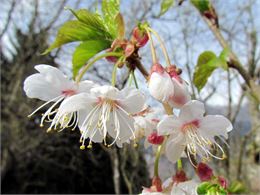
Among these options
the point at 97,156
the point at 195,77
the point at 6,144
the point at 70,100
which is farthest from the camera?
the point at 6,144

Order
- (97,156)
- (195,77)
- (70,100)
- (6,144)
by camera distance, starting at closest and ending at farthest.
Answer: (70,100)
(195,77)
(97,156)
(6,144)

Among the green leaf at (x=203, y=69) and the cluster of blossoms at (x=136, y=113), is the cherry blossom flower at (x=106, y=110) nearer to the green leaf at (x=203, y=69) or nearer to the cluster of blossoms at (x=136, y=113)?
the cluster of blossoms at (x=136, y=113)

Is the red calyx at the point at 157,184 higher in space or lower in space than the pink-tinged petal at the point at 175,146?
lower

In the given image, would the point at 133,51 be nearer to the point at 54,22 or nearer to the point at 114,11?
the point at 114,11

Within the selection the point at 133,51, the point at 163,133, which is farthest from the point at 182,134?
the point at 133,51

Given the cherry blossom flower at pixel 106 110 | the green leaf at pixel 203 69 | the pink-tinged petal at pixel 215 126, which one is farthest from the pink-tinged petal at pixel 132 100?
the green leaf at pixel 203 69

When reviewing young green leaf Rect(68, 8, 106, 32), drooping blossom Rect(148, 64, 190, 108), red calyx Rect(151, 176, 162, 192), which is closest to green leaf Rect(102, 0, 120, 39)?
young green leaf Rect(68, 8, 106, 32)

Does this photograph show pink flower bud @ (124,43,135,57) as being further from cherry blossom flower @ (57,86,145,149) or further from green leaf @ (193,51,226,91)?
green leaf @ (193,51,226,91)
